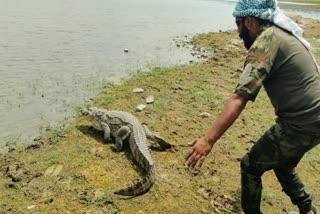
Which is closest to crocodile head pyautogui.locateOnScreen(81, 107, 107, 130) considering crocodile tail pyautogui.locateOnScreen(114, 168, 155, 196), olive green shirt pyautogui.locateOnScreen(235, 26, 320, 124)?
crocodile tail pyautogui.locateOnScreen(114, 168, 155, 196)

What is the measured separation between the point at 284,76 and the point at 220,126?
97 centimetres

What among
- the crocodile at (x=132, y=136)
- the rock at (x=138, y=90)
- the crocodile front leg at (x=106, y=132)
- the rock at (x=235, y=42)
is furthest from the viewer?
the rock at (x=235, y=42)

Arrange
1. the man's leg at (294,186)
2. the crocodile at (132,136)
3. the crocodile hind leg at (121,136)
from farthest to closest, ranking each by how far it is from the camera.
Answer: the crocodile hind leg at (121,136)
the crocodile at (132,136)
the man's leg at (294,186)

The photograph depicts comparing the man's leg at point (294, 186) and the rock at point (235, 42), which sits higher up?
the man's leg at point (294, 186)

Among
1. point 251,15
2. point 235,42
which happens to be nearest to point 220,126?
point 251,15

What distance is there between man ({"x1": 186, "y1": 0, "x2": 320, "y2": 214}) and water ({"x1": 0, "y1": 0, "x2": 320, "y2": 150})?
5638mm

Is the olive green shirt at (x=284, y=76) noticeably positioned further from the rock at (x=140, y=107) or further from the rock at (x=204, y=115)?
the rock at (x=140, y=107)

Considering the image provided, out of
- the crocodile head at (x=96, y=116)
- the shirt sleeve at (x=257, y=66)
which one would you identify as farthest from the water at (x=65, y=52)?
the shirt sleeve at (x=257, y=66)

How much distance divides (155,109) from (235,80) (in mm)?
4257

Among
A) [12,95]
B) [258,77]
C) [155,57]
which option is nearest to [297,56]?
[258,77]

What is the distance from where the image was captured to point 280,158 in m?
4.70

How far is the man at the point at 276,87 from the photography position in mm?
4105

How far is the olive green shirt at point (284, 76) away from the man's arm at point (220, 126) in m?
0.10

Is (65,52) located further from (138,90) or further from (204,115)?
(204,115)
